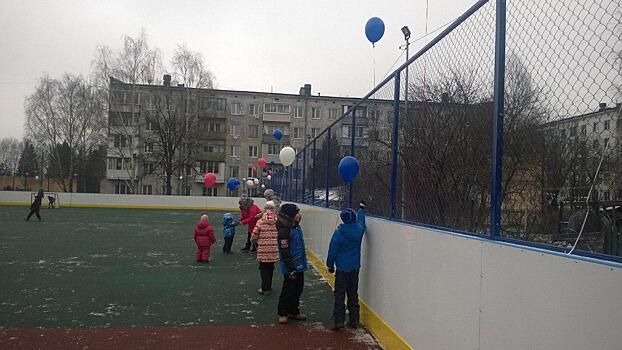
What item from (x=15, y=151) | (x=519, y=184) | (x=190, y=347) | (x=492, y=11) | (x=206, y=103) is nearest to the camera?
(x=519, y=184)

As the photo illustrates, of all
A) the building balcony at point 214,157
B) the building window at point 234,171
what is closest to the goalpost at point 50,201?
the building balcony at point 214,157

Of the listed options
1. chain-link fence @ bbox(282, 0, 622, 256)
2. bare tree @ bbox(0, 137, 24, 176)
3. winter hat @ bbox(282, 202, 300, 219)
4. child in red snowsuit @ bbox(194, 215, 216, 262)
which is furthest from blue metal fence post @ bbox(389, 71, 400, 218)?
bare tree @ bbox(0, 137, 24, 176)

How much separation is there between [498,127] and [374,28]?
520 centimetres

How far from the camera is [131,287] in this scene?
739 cm

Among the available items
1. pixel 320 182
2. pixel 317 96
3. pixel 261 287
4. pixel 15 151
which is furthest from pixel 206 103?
pixel 15 151

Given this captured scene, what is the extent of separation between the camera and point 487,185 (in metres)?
3.56

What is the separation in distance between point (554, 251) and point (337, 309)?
331 cm

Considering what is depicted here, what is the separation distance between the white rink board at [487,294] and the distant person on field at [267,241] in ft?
6.41

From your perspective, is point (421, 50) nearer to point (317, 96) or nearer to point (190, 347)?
point (190, 347)

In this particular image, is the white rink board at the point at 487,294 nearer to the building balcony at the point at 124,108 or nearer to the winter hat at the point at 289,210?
the winter hat at the point at 289,210

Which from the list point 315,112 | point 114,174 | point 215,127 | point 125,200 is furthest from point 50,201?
point 315,112

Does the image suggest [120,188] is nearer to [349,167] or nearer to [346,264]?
[349,167]

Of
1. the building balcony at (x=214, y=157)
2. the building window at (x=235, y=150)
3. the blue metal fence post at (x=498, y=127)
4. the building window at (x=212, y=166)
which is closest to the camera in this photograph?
the blue metal fence post at (x=498, y=127)

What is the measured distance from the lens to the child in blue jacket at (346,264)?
541 cm
